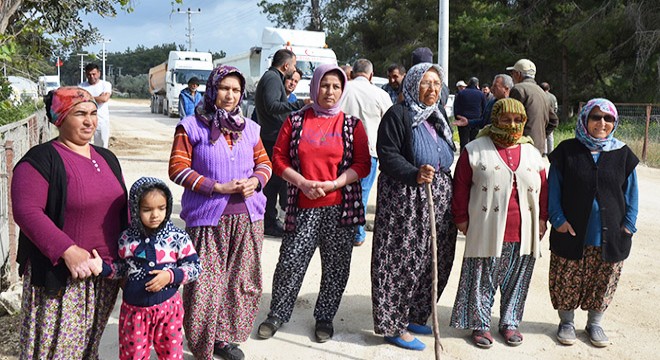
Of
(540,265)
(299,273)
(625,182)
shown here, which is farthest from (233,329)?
(540,265)

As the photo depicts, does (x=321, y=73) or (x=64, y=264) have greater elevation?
(x=321, y=73)

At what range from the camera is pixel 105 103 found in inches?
331

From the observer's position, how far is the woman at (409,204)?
144 inches

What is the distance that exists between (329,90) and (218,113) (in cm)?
76

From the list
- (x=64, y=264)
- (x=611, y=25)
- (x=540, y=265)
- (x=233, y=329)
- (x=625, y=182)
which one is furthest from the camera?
(x=611, y=25)

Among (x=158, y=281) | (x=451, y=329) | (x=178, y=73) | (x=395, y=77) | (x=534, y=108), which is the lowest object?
(x=451, y=329)

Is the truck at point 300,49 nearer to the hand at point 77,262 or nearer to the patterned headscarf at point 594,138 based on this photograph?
the patterned headscarf at point 594,138

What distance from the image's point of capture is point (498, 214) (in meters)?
3.71

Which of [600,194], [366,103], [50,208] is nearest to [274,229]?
[366,103]

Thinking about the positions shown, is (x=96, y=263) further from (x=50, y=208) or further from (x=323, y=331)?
(x=323, y=331)

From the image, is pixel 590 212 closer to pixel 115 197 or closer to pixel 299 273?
pixel 299 273

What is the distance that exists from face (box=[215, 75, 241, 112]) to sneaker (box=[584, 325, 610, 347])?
280cm

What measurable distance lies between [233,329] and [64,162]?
4.87 feet

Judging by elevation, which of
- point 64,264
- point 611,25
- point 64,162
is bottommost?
point 64,264
